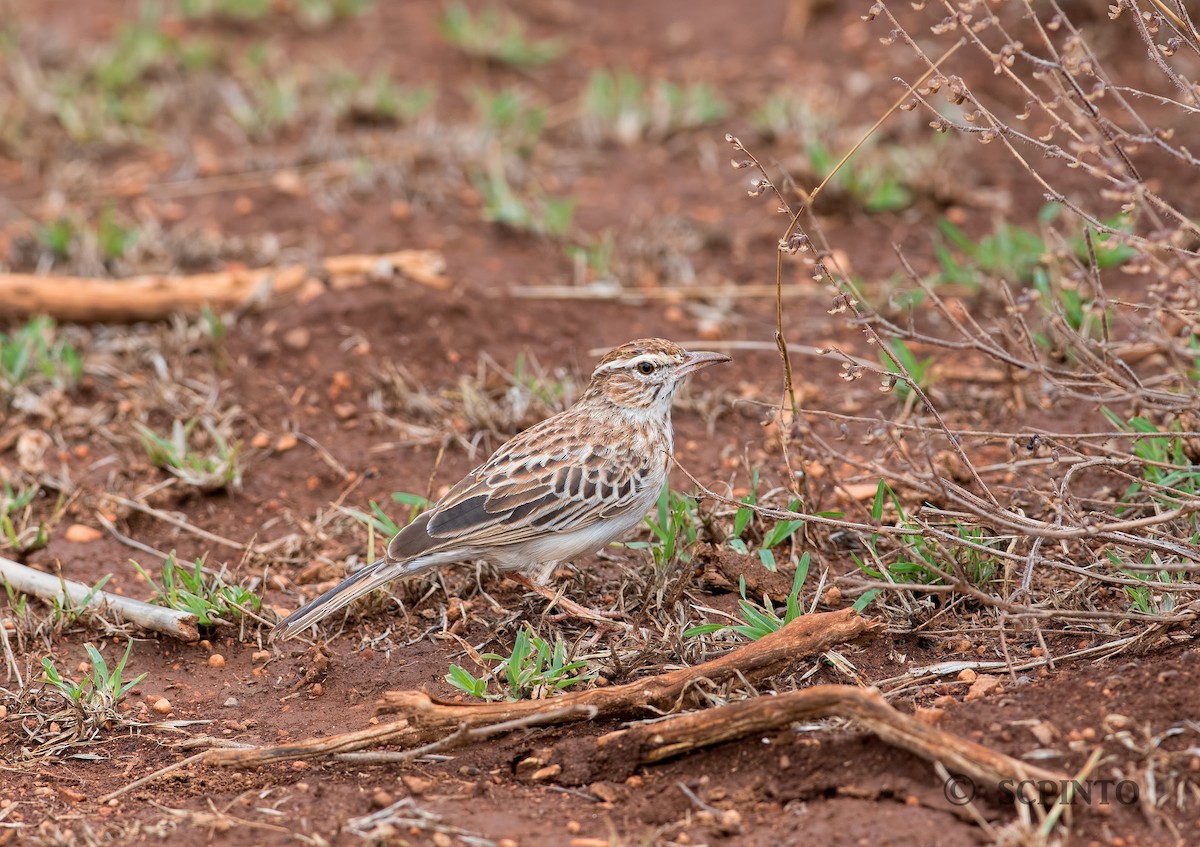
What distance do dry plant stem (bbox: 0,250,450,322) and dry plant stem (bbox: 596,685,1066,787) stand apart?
417 centimetres

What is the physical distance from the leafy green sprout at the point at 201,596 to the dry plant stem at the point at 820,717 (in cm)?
200

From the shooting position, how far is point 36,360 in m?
7.93

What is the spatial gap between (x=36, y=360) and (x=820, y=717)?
5330 mm

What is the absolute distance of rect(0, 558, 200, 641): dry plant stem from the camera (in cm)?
593

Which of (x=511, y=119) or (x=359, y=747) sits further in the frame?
(x=511, y=119)

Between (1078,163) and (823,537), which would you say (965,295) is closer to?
(823,537)

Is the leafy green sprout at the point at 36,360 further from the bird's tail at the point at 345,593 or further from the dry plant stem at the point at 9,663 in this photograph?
the bird's tail at the point at 345,593

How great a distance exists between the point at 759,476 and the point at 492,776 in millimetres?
2401

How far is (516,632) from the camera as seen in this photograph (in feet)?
19.6

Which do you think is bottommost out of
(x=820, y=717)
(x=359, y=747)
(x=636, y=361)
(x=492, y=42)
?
(x=359, y=747)

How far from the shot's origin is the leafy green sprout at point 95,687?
5367 millimetres

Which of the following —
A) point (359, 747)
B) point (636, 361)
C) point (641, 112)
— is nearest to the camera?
point (359, 747)

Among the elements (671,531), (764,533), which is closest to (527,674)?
(671,531)

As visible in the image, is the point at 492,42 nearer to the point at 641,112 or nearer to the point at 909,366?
the point at 641,112
